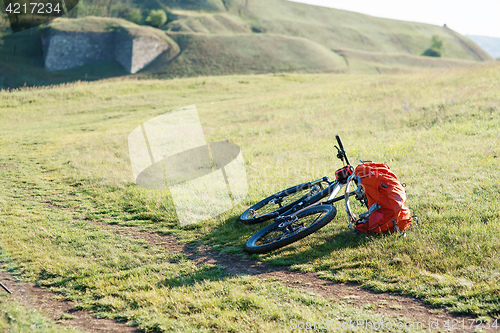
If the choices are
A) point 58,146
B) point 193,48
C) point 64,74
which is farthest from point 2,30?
point 58,146

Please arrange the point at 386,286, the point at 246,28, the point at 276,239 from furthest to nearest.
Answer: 1. the point at 246,28
2. the point at 276,239
3. the point at 386,286

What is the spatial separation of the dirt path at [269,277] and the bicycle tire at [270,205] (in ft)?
3.89

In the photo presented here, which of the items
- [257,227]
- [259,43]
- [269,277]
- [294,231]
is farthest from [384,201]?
[259,43]

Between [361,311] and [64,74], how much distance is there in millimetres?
79291

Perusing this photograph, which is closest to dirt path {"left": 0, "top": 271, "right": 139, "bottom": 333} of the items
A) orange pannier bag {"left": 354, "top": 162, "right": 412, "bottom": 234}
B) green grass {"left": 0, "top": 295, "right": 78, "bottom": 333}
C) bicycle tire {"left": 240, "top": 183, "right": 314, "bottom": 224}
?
green grass {"left": 0, "top": 295, "right": 78, "bottom": 333}

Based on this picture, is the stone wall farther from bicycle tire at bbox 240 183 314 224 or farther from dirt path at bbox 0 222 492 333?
dirt path at bbox 0 222 492 333

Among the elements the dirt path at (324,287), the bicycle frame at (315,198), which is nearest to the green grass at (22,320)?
the dirt path at (324,287)

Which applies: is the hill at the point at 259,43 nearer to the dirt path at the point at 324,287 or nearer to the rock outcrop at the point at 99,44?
the rock outcrop at the point at 99,44

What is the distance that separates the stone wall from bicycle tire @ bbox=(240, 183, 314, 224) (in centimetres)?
7357

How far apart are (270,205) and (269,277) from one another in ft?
9.13

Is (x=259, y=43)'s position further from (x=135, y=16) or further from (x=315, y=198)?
(x=315, y=198)

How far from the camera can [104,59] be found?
81.0 m

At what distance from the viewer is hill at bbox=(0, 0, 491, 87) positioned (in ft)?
238

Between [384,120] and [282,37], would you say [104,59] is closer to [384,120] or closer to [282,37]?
[282,37]
